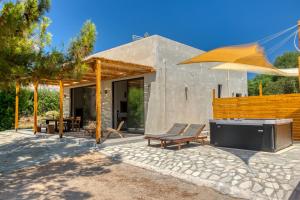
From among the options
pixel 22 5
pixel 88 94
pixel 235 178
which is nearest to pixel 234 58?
pixel 235 178

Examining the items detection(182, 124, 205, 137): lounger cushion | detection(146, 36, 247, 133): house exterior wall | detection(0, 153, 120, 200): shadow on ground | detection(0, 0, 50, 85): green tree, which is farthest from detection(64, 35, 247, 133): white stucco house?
detection(0, 0, 50, 85): green tree

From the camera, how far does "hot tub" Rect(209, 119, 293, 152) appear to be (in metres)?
8.02

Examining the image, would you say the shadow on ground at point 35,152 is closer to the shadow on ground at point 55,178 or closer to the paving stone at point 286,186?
the shadow on ground at point 55,178

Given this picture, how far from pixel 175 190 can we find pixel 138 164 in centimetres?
210

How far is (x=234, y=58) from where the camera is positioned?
26.5 ft

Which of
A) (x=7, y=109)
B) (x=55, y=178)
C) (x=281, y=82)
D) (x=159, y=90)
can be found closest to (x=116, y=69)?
(x=159, y=90)

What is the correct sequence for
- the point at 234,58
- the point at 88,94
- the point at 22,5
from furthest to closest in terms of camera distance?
the point at 88,94 → the point at 234,58 → the point at 22,5

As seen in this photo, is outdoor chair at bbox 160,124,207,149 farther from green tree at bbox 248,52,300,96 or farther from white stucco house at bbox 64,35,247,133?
green tree at bbox 248,52,300,96

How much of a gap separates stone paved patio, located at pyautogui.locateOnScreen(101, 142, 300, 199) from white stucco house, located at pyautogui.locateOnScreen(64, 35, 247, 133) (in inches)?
132

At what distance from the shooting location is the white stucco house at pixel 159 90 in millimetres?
11828

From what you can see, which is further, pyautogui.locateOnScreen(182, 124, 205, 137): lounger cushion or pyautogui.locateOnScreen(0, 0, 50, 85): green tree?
pyautogui.locateOnScreen(182, 124, 205, 137): lounger cushion

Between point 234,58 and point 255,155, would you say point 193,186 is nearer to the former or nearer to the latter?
point 255,155

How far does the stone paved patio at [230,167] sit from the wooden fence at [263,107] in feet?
9.97

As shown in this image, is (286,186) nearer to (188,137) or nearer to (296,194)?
(296,194)
